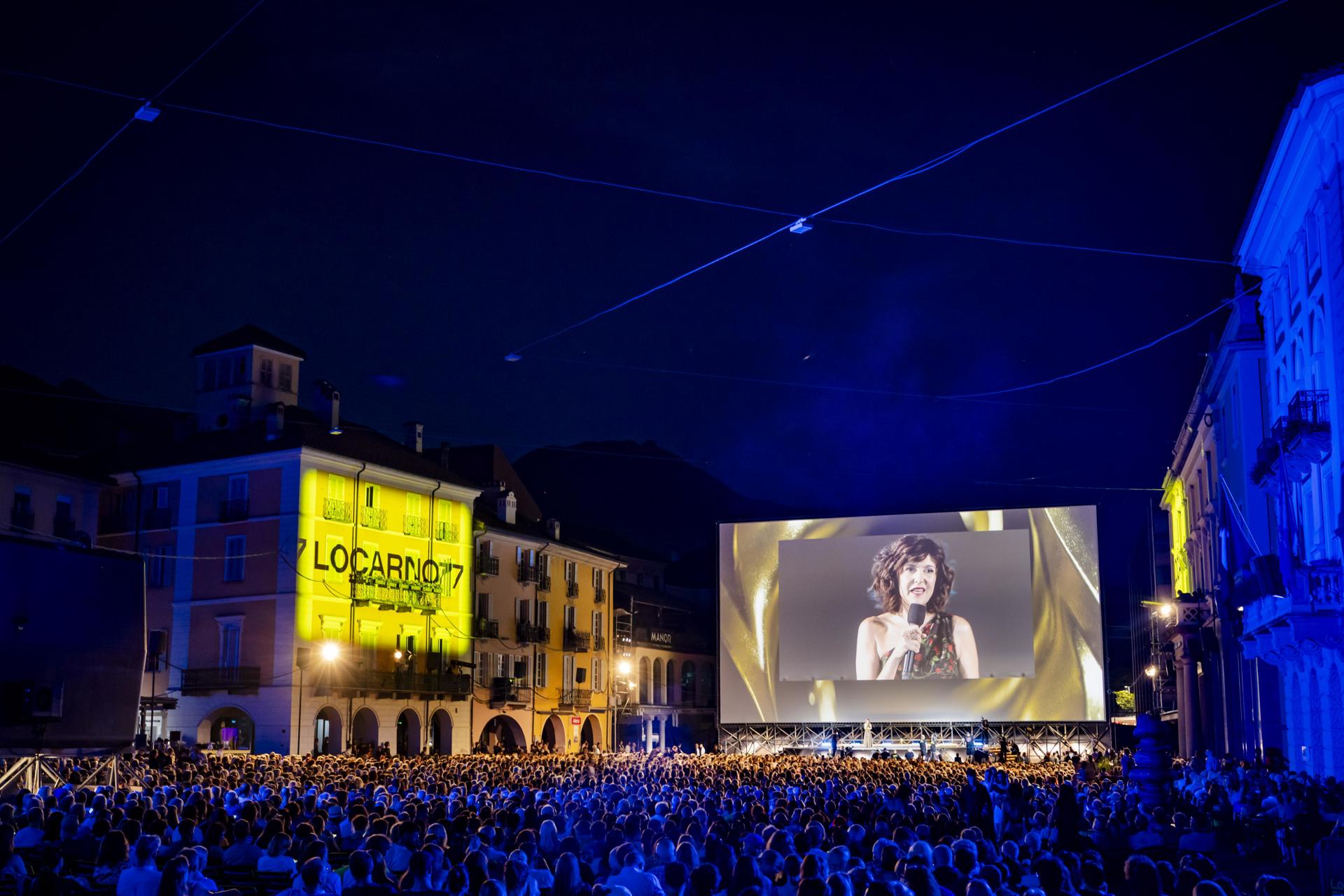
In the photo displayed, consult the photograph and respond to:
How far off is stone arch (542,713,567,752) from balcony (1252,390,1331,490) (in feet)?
125

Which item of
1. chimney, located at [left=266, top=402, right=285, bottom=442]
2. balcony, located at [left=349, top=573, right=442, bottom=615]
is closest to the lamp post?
balcony, located at [left=349, top=573, right=442, bottom=615]

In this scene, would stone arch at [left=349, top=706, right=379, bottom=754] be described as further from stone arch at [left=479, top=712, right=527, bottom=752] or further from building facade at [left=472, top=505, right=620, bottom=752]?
stone arch at [left=479, top=712, right=527, bottom=752]

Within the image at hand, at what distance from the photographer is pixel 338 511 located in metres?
48.2

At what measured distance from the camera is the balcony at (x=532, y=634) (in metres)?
58.2

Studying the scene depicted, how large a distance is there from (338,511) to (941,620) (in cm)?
2183

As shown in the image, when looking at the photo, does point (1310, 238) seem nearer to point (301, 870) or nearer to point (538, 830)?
point (538, 830)

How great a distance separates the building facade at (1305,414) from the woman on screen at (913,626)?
1742cm

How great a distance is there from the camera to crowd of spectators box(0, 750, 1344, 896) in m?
9.66

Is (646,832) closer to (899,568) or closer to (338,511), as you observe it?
(338,511)

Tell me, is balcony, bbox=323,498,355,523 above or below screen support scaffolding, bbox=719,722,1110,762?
above

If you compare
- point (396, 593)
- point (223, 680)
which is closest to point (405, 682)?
point (396, 593)

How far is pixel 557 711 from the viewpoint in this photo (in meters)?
60.8

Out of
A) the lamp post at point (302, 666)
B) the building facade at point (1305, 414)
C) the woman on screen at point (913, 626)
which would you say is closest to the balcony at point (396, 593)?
the lamp post at point (302, 666)

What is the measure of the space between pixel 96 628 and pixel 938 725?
120 feet
